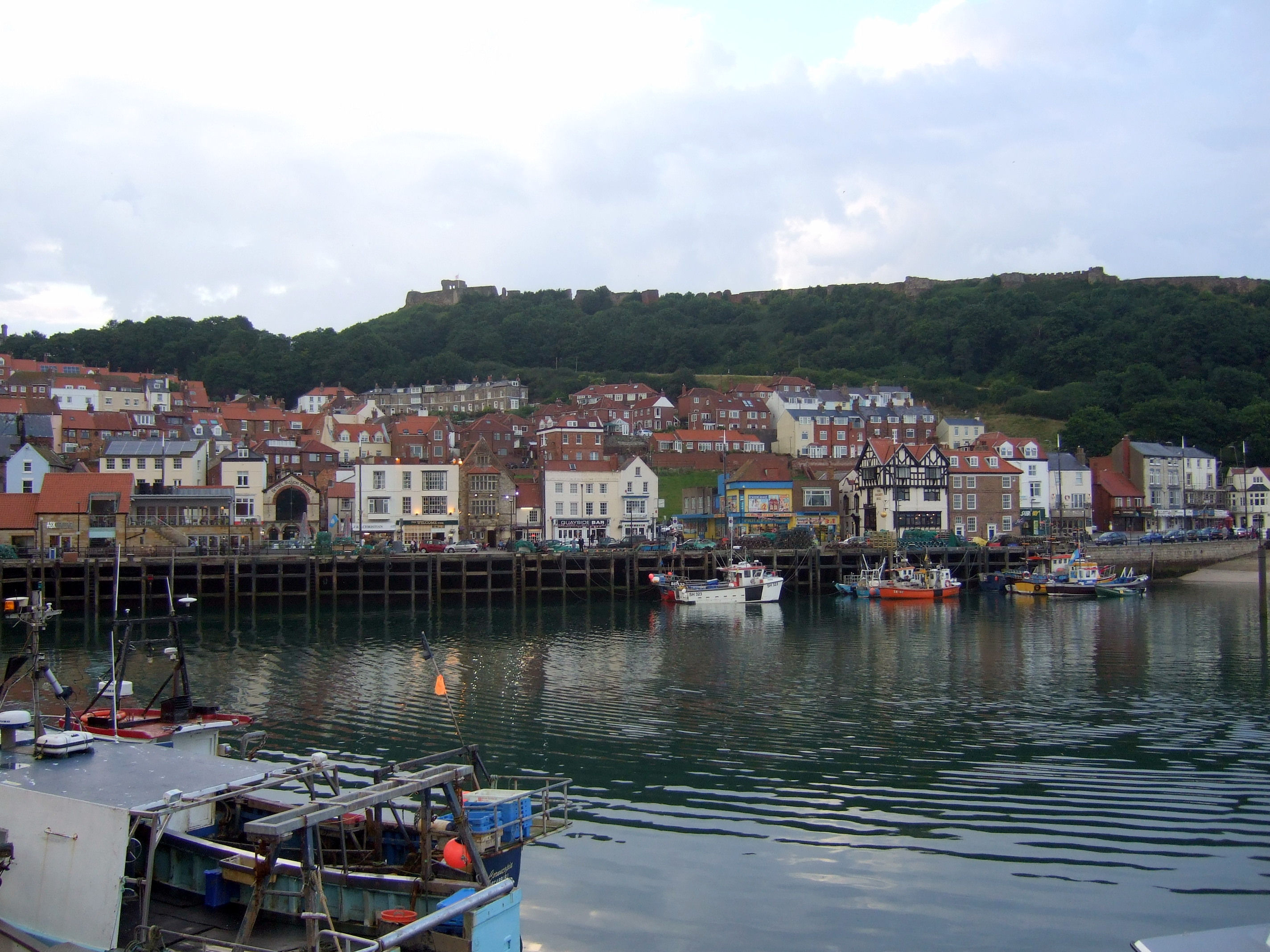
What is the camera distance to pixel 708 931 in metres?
13.6

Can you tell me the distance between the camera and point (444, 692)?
15.3 meters

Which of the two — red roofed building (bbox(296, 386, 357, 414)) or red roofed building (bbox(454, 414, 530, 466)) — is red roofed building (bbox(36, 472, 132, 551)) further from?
red roofed building (bbox(296, 386, 357, 414))

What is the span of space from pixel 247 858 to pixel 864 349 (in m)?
142

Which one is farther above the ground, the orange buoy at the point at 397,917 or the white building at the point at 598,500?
the white building at the point at 598,500

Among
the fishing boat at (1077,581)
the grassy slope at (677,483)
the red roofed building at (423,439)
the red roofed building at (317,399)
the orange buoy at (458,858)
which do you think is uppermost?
the red roofed building at (317,399)

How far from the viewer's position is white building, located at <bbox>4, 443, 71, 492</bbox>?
70375 mm

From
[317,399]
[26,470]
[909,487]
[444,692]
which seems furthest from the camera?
[317,399]

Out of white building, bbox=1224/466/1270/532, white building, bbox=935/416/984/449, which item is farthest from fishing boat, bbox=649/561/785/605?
white building, bbox=1224/466/1270/532

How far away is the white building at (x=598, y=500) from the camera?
77688 mm

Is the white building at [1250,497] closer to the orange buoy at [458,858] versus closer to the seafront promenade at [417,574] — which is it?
the seafront promenade at [417,574]

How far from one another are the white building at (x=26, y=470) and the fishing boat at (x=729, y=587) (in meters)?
44.4

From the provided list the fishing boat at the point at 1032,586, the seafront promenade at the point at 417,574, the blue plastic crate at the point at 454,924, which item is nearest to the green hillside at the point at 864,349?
the fishing boat at the point at 1032,586

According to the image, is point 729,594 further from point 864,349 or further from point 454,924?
point 864,349

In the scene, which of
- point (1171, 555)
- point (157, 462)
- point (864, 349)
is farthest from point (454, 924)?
point (864, 349)
